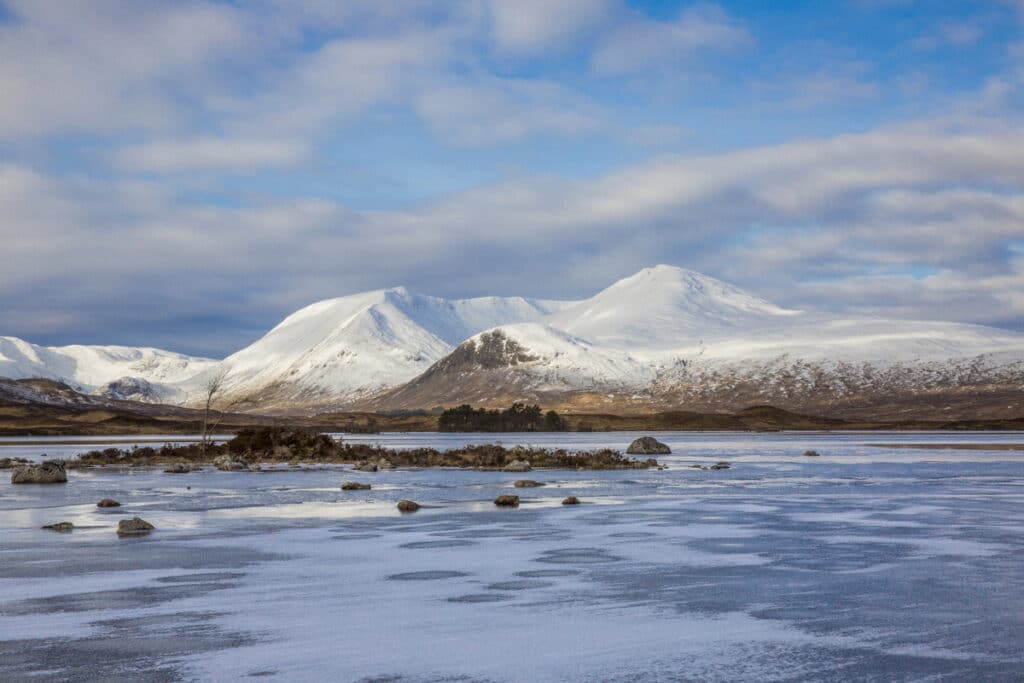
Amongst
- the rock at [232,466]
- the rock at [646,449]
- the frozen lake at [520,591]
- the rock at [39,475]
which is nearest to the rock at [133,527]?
the frozen lake at [520,591]

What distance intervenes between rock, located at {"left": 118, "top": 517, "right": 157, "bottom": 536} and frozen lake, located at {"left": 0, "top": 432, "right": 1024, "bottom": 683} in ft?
2.22

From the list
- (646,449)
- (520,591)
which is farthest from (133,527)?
(646,449)

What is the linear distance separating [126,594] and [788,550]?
14994 millimetres

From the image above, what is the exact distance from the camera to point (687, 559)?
2358 centimetres

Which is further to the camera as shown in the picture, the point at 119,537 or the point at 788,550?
the point at 119,537

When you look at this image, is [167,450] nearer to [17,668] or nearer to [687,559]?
[687,559]

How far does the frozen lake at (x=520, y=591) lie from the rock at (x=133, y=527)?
677 millimetres

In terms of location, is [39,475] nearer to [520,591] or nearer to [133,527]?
[133,527]

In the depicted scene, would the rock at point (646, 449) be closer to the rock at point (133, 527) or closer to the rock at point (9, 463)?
the rock at point (9, 463)

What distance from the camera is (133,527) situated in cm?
2848

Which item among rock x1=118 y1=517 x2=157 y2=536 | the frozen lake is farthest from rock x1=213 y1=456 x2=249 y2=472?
rock x1=118 y1=517 x2=157 y2=536

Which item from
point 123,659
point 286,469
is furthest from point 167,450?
point 123,659

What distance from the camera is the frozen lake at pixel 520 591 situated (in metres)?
Answer: 13.9

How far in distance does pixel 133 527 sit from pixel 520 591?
1405 cm
